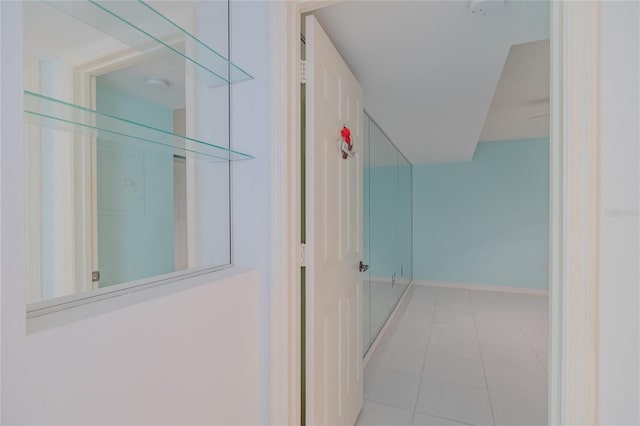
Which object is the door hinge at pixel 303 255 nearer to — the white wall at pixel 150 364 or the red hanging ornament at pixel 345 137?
the white wall at pixel 150 364

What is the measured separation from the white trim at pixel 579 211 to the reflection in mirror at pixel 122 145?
1127mm

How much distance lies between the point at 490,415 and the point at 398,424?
2.06 feet

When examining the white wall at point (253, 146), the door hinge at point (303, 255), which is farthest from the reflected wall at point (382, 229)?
the white wall at point (253, 146)

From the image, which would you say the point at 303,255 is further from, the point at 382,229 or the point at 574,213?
the point at 382,229

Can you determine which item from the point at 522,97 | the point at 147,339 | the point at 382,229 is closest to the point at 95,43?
the point at 147,339

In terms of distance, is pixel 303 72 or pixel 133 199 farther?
pixel 303 72

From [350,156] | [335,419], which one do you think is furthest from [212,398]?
[350,156]

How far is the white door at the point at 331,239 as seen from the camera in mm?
1235

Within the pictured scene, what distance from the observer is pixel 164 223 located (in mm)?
1103

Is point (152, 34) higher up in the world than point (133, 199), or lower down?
higher up

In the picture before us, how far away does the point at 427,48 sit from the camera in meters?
1.60

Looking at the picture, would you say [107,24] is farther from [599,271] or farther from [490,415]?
[490,415]

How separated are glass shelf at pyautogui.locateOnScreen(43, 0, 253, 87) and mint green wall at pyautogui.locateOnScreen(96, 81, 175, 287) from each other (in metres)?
0.18

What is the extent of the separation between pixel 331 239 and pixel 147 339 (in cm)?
88
